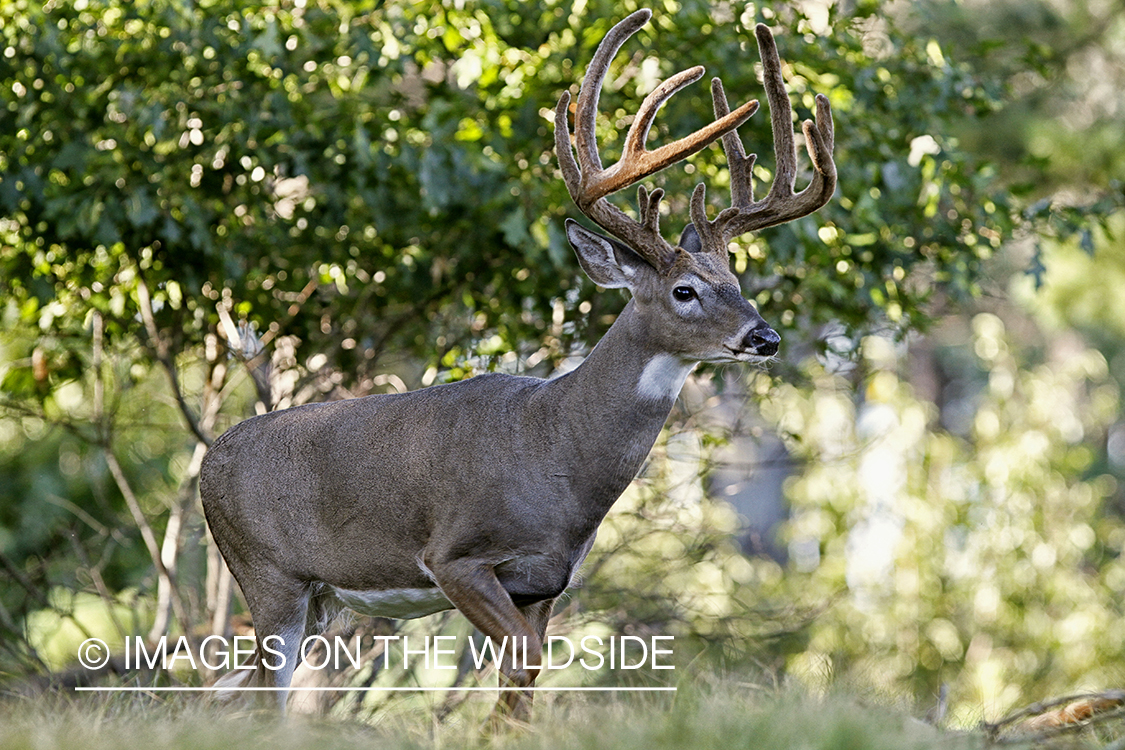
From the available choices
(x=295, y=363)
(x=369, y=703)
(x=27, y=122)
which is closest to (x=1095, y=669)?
(x=369, y=703)

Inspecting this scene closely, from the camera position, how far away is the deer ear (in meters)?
4.54

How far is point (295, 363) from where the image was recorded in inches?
289

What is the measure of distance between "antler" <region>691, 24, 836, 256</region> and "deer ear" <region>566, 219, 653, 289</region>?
1.07ft

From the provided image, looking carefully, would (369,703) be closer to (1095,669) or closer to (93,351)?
(93,351)

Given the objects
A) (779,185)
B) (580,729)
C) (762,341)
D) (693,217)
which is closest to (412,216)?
(693,217)

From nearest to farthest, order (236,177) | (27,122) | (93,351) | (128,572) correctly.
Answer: (27,122) < (236,177) < (93,351) < (128,572)

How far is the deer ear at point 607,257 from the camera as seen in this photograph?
4539mm

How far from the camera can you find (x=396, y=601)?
455 centimetres

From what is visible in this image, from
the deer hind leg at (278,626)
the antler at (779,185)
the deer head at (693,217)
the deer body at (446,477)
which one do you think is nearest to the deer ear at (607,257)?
the deer head at (693,217)

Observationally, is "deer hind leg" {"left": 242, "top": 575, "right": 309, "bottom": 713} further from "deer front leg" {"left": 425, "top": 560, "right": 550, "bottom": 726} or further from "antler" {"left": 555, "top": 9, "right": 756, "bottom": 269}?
"antler" {"left": 555, "top": 9, "right": 756, "bottom": 269}

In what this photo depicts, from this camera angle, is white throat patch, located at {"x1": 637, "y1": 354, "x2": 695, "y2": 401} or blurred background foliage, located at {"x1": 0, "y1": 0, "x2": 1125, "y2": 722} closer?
white throat patch, located at {"x1": 637, "y1": 354, "x2": 695, "y2": 401}

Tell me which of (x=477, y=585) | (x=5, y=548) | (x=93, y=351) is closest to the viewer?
(x=477, y=585)

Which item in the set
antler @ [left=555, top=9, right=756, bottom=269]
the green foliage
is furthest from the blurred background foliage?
the green foliage

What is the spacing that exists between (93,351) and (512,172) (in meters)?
3.13
